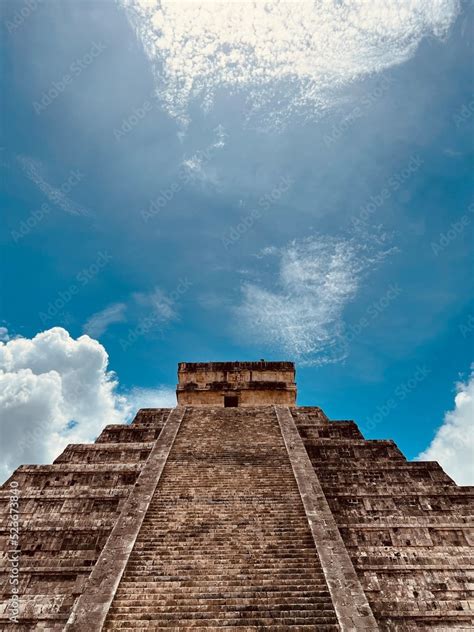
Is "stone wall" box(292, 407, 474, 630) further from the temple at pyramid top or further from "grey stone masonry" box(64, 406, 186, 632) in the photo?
the temple at pyramid top

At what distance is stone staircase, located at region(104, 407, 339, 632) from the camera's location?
20.5 ft

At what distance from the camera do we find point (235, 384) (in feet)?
56.7

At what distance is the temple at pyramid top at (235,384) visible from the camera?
1719cm

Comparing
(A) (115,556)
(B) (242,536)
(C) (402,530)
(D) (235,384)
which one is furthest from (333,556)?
(D) (235,384)

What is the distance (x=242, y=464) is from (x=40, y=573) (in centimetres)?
470

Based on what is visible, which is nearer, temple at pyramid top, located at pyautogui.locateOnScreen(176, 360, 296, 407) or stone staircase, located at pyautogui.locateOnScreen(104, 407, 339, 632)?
stone staircase, located at pyautogui.locateOnScreen(104, 407, 339, 632)

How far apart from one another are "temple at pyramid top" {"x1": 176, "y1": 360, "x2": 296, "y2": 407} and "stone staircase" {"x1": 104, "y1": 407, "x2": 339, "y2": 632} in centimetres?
601

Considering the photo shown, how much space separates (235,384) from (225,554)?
9963 mm

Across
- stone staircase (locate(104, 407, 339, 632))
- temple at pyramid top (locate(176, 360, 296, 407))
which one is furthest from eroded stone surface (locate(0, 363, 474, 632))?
temple at pyramid top (locate(176, 360, 296, 407))

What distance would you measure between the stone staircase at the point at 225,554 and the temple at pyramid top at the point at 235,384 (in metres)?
6.01

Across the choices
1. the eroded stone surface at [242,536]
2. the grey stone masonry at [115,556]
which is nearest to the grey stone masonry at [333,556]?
the eroded stone surface at [242,536]

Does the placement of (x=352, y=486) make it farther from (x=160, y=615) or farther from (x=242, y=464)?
(x=160, y=615)

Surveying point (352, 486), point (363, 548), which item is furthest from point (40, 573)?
point (352, 486)

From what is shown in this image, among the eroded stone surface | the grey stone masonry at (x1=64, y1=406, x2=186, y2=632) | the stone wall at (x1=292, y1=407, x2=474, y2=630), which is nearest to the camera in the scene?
the grey stone masonry at (x1=64, y1=406, x2=186, y2=632)
